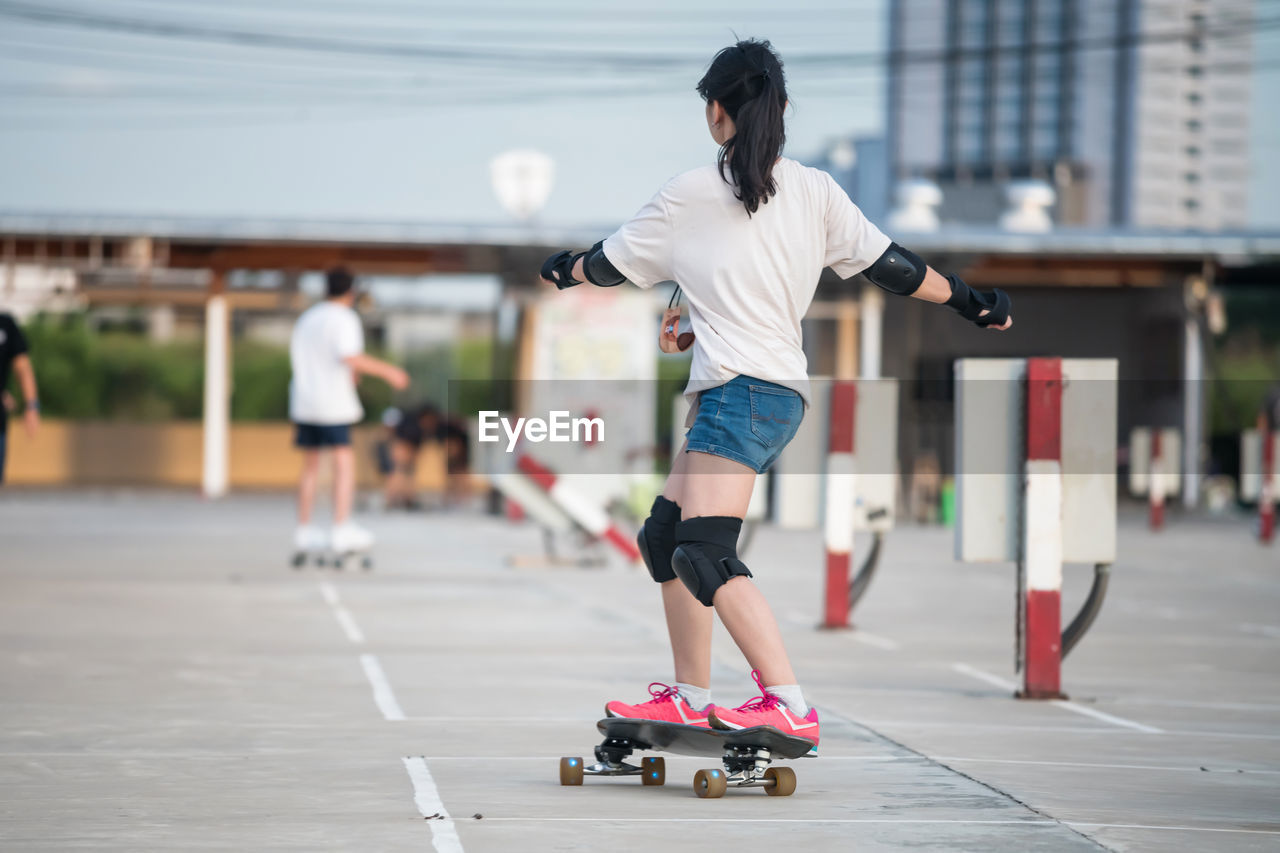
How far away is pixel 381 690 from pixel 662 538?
232 centimetres

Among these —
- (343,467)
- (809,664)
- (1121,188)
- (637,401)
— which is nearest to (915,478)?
(637,401)

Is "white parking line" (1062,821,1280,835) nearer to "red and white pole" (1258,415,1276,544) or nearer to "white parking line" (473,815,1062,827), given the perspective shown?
"white parking line" (473,815,1062,827)

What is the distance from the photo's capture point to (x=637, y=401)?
24688 millimetres

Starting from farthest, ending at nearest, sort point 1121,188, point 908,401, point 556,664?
point 1121,188 → point 908,401 → point 556,664

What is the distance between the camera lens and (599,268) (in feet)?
16.3

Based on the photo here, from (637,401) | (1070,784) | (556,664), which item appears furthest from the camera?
(637,401)

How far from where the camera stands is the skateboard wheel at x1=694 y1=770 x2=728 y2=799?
15.5ft

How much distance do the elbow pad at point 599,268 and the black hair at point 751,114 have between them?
39cm

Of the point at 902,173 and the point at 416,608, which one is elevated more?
the point at 902,173

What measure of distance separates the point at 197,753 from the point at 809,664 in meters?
3.51

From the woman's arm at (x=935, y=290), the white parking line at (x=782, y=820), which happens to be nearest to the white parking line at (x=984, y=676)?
the woman's arm at (x=935, y=290)

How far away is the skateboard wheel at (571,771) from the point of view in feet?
15.9

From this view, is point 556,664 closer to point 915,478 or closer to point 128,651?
point 128,651

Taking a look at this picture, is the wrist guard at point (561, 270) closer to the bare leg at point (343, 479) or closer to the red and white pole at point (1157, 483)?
the bare leg at point (343, 479)
